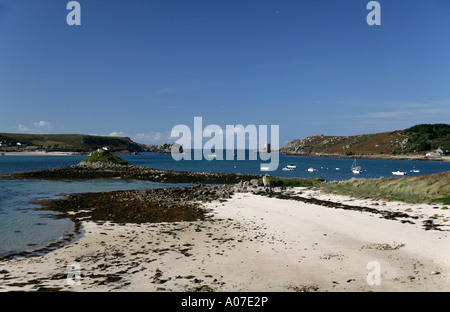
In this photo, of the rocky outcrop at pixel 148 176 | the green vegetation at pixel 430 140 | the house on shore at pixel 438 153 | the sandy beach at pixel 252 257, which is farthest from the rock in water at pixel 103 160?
the green vegetation at pixel 430 140

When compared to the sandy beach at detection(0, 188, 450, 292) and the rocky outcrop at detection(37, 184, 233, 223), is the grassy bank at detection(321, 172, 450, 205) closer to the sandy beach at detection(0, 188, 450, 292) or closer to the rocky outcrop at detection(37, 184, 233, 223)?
the sandy beach at detection(0, 188, 450, 292)

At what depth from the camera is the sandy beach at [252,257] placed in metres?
10.0

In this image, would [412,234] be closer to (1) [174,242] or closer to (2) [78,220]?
(1) [174,242]

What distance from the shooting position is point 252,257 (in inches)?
518

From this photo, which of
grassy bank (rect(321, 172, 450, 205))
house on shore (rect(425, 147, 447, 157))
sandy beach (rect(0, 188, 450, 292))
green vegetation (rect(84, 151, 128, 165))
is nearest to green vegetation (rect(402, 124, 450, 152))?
house on shore (rect(425, 147, 447, 157))

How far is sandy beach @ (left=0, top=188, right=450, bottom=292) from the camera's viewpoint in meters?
10.0

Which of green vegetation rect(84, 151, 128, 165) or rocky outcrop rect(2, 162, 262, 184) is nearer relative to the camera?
rocky outcrop rect(2, 162, 262, 184)

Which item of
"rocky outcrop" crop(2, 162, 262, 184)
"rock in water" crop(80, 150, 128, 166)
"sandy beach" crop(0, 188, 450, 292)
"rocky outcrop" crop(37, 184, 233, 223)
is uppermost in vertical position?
"rock in water" crop(80, 150, 128, 166)

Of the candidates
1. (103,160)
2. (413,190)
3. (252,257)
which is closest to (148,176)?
(103,160)

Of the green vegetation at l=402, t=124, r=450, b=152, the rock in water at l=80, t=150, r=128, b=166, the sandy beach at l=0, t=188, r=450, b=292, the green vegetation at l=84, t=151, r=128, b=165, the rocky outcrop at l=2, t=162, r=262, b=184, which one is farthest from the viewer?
the green vegetation at l=402, t=124, r=450, b=152

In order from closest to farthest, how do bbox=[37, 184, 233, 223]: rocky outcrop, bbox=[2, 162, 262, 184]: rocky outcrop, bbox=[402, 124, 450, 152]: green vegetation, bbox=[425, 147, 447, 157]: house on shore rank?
bbox=[37, 184, 233, 223]: rocky outcrop, bbox=[2, 162, 262, 184]: rocky outcrop, bbox=[425, 147, 447, 157]: house on shore, bbox=[402, 124, 450, 152]: green vegetation

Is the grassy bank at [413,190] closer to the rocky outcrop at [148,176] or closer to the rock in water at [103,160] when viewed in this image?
the rocky outcrop at [148,176]

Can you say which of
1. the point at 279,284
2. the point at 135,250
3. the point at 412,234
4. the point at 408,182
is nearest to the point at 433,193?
the point at 408,182
